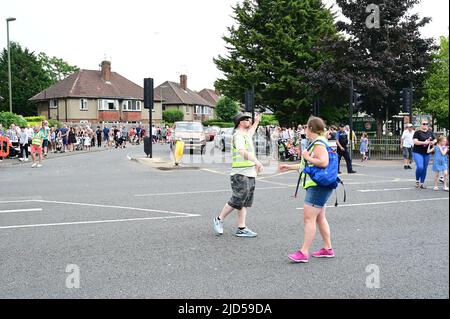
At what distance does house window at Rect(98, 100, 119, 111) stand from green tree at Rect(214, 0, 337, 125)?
1036 inches

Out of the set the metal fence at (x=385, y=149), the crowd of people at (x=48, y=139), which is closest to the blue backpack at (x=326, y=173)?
the crowd of people at (x=48, y=139)

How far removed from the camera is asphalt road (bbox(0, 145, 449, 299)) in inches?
177

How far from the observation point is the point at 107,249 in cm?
604

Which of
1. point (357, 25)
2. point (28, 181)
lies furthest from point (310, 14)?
point (28, 181)

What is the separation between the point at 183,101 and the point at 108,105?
727 inches

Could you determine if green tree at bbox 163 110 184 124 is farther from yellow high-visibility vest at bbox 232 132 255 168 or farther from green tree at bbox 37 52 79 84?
yellow high-visibility vest at bbox 232 132 255 168

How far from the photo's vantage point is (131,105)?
6512cm

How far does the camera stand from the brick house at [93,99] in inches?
2366

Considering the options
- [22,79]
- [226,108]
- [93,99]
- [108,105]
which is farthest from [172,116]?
[22,79]

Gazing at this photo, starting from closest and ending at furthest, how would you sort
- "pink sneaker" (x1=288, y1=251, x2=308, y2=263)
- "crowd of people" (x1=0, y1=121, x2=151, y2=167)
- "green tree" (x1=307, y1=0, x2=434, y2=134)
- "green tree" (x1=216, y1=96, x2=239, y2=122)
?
"pink sneaker" (x1=288, y1=251, x2=308, y2=263) < "crowd of people" (x1=0, y1=121, x2=151, y2=167) < "green tree" (x1=307, y1=0, x2=434, y2=134) < "green tree" (x1=216, y1=96, x2=239, y2=122)

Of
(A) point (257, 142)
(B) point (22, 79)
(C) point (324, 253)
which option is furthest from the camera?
(B) point (22, 79)

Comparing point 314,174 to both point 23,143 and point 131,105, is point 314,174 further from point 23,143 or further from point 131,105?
point 131,105

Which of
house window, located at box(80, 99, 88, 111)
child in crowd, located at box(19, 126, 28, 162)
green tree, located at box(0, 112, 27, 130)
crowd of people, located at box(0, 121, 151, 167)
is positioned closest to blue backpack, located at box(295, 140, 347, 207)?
crowd of people, located at box(0, 121, 151, 167)
